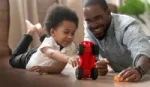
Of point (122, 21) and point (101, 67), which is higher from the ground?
point (122, 21)

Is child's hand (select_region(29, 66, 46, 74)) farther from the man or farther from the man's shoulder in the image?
the man's shoulder

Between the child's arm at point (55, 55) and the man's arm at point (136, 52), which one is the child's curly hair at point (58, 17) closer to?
the child's arm at point (55, 55)

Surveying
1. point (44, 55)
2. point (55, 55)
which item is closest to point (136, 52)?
point (55, 55)

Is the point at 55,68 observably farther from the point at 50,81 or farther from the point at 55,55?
the point at 50,81

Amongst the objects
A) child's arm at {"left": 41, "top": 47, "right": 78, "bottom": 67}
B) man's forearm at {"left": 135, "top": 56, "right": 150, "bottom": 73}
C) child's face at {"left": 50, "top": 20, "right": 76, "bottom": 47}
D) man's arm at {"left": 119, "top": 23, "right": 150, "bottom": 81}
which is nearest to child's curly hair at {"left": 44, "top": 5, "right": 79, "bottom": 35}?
child's face at {"left": 50, "top": 20, "right": 76, "bottom": 47}

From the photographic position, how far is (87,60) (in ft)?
3.30

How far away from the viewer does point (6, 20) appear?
5.02 ft

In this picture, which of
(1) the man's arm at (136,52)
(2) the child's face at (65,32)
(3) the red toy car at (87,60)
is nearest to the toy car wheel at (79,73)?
(3) the red toy car at (87,60)

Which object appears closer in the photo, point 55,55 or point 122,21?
point 55,55

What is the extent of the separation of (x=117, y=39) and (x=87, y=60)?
29 centimetres

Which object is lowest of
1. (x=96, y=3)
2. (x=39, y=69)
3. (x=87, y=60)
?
(x=39, y=69)

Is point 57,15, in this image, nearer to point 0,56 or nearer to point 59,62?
point 59,62

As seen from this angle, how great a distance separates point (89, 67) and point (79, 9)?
119 cm

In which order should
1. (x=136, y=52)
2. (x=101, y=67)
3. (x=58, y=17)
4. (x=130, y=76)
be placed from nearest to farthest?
(x=130, y=76) < (x=136, y=52) < (x=101, y=67) < (x=58, y=17)
